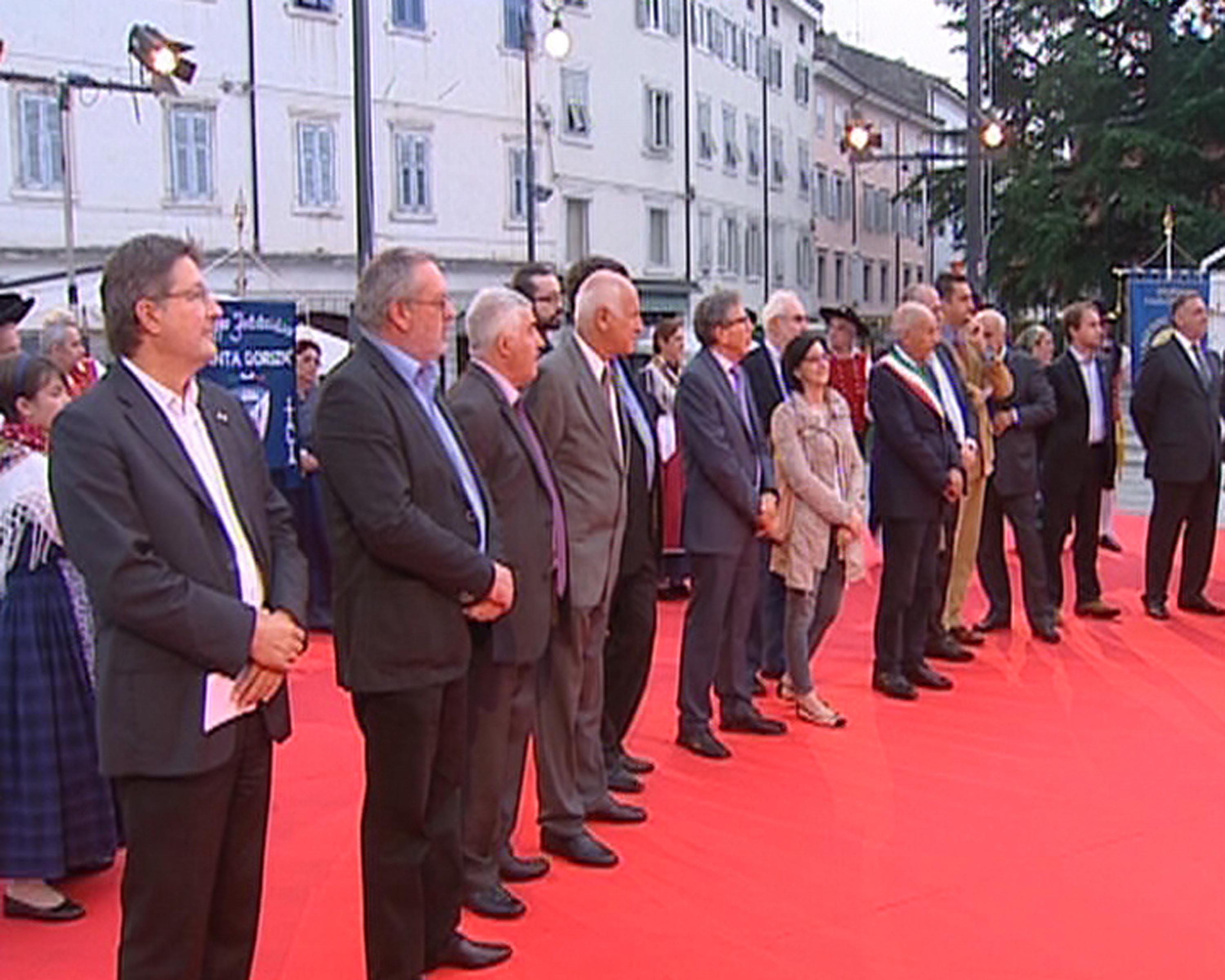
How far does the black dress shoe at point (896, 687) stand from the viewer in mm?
5992

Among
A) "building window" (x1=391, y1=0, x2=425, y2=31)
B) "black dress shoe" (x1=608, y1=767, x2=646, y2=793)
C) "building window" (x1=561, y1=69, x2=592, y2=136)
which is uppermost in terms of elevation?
"building window" (x1=391, y1=0, x2=425, y2=31)

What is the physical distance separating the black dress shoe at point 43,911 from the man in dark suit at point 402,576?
0.99 metres

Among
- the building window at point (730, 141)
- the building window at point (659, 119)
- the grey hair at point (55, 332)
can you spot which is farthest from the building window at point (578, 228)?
the grey hair at point (55, 332)

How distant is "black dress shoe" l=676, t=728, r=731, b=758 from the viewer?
203 inches

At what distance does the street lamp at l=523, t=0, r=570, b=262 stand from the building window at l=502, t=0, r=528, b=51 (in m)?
0.03

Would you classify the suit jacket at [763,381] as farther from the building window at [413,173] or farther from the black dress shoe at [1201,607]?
the building window at [413,173]

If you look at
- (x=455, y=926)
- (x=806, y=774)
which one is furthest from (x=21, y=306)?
(x=806, y=774)

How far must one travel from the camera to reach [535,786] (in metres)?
4.71

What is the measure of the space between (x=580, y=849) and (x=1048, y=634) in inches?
140

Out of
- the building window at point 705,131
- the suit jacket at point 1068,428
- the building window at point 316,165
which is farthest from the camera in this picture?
the building window at point 705,131

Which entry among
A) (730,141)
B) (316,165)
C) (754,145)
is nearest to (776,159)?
(754,145)

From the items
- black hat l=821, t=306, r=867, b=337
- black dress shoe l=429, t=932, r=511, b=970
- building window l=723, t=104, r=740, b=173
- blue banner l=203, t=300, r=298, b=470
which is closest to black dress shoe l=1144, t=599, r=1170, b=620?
black hat l=821, t=306, r=867, b=337

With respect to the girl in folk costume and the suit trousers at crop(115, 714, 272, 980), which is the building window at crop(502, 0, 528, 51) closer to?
the girl in folk costume

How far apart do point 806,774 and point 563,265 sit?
22656mm
